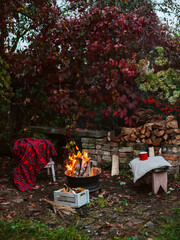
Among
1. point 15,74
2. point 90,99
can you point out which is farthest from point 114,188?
point 15,74

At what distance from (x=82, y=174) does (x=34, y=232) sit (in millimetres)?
1621

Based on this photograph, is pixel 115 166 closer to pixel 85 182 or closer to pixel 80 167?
pixel 80 167

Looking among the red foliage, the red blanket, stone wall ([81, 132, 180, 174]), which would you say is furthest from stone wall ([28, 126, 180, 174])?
the red blanket

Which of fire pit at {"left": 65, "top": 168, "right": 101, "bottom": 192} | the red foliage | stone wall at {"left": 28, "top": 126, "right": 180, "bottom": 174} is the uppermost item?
the red foliage

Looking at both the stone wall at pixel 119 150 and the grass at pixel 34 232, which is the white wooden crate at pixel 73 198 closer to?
the grass at pixel 34 232

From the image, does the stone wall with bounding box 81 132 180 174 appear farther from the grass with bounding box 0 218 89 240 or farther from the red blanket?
the grass with bounding box 0 218 89 240

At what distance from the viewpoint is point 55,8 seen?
5.96 m

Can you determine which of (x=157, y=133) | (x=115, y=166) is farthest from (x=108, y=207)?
(x=157, y=133)

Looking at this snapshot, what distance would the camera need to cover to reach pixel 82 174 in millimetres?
4551

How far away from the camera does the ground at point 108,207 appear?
3.17 meters

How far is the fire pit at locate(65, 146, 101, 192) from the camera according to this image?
438 cm

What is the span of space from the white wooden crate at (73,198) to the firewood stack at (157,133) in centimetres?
205

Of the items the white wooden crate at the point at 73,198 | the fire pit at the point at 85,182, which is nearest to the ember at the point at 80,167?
the fire pit at the point at 85,182

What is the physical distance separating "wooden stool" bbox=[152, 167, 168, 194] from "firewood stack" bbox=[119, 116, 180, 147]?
1.04 metres
